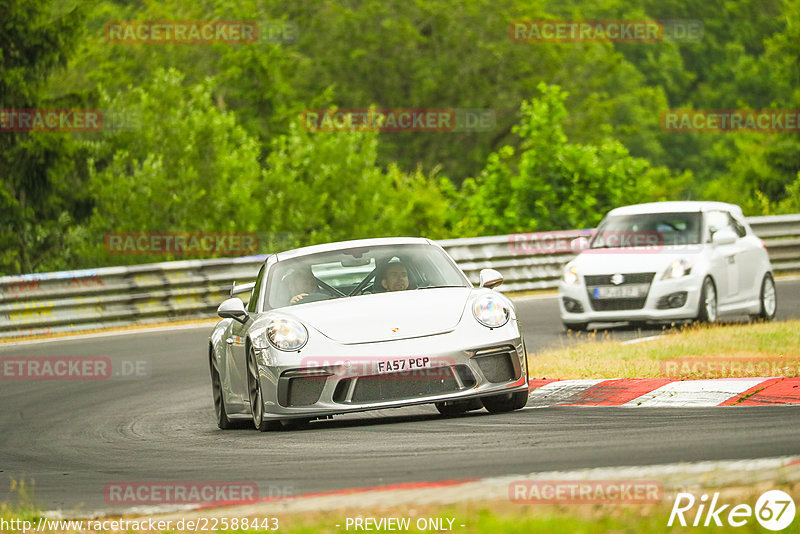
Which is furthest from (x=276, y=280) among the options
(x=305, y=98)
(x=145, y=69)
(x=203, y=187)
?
(x=305, y=98)

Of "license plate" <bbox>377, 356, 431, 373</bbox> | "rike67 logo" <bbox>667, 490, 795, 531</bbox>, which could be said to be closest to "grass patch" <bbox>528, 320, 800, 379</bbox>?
"license plate" <bbox>377, 356, 431, 373</bbox>

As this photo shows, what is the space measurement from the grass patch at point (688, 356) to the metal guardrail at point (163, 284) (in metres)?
8.58

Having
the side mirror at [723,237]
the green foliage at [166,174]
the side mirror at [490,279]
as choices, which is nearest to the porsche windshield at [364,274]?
the side mirror at [490,279]

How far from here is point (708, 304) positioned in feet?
55.2

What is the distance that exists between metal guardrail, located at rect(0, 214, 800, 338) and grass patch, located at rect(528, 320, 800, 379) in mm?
8575

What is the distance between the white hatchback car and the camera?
1670cm

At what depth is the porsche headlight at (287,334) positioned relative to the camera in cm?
967

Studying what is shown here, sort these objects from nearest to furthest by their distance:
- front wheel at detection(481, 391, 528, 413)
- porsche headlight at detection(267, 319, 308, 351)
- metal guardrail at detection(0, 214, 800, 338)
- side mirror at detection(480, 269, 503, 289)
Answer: porsche headlight at detection(267, 319, 308, 351)
front wheel at detection(481, 391, 528, 413)
side mirror at detection(480, 269, 503, 289)
metal guardrail at detection(0, 214, 800, 338)

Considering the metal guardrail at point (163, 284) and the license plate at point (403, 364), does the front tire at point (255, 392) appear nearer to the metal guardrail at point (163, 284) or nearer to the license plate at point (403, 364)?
the license plate at point (403, 364)

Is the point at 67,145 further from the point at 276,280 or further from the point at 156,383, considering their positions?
the point at 276,280

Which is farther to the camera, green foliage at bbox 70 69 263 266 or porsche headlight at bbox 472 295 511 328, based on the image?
green foliage at bbox 70 69 263 266

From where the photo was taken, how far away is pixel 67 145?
1261 inches

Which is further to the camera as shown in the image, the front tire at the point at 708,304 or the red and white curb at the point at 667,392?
the front tire at the point at 708,304

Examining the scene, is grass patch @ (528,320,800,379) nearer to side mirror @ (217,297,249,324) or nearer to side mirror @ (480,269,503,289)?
side mirror @ (480,269,503,289)
